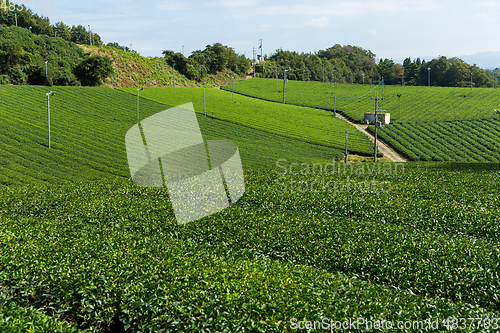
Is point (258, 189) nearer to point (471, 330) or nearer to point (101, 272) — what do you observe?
point (101, 272)

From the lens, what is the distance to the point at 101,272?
10.4m

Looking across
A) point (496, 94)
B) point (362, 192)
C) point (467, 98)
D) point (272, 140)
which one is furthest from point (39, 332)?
point (496, 94)

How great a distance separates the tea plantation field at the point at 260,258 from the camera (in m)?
8.72

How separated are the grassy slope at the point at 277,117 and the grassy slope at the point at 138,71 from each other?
51.8 feet

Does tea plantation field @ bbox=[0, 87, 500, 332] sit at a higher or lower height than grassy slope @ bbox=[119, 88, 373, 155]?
lower

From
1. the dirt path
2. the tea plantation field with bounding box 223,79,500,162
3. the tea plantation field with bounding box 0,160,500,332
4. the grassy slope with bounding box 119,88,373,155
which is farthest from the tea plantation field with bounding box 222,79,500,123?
the tea plantation field with bounding box 0,160,500,332

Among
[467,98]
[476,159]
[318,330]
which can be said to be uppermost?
[467,98]

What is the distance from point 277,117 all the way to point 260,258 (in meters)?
73.3

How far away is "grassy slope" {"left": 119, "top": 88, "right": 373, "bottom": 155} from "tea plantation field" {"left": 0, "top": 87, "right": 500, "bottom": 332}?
44512 mm

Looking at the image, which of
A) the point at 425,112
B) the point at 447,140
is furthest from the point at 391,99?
the point at 447,140

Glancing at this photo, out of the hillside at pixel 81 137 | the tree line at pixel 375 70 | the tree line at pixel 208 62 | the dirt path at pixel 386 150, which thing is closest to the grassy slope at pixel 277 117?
the dirt path at pixel 386 150

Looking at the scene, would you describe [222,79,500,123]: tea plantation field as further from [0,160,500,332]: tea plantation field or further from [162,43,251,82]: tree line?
[0,160,500,332]: tea plantation field

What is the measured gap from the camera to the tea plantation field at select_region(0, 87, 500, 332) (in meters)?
8.72

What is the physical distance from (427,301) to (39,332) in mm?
9018
